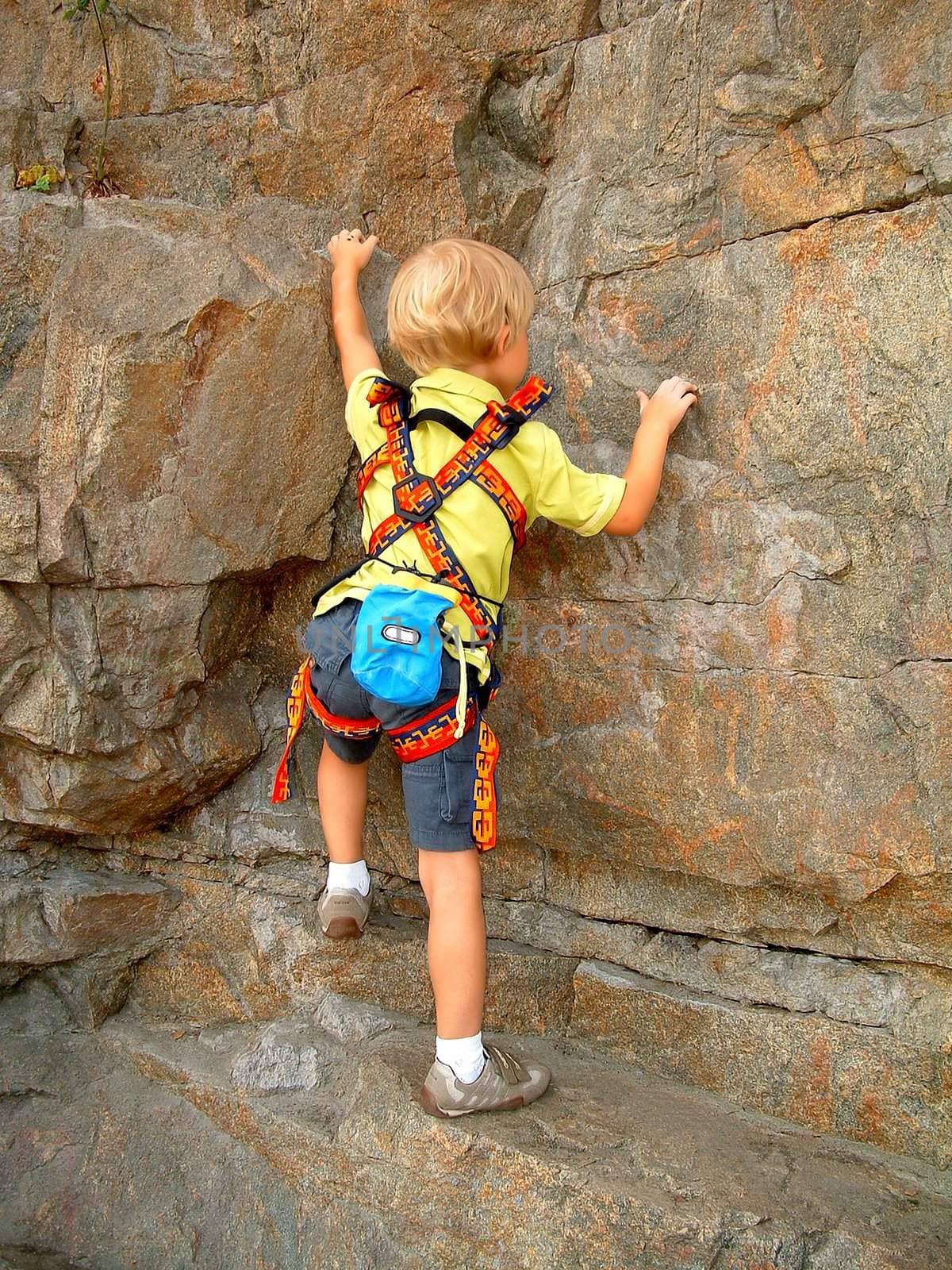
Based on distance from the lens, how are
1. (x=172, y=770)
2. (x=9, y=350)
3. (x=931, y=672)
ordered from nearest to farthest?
(x=931, y=672)
(x=9, y=350)
(x=172, y=770)

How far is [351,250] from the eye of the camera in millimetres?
2730

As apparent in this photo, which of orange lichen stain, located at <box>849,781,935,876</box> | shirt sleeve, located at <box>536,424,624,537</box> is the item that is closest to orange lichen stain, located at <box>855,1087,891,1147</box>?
orange lichen stain, located at <box>849,781,935,876</box>

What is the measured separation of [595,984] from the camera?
275 centimetres

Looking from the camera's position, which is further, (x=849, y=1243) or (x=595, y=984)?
(x=595, y=984)

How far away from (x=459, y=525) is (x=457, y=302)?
43 centimetres

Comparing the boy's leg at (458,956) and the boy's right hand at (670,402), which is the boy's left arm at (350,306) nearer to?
the boy's right hand at (670,402)

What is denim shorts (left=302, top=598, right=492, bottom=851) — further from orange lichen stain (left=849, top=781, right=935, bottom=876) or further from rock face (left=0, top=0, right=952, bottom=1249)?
orange lichen stain (left=849, top=781, right=935, bottom=876)

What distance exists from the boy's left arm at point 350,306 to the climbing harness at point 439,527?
199mm

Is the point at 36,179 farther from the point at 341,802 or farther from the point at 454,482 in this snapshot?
the point at 341,802

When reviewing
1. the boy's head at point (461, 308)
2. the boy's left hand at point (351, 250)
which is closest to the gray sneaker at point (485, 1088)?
the boy's head at point (461, 308)

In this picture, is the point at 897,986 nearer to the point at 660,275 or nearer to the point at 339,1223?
the point at 339,1223

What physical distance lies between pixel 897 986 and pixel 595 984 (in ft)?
2.19

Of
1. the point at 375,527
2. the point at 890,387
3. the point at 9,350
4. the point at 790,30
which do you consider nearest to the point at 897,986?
the point at 890,387

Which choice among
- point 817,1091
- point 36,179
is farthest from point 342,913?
point 36,179
